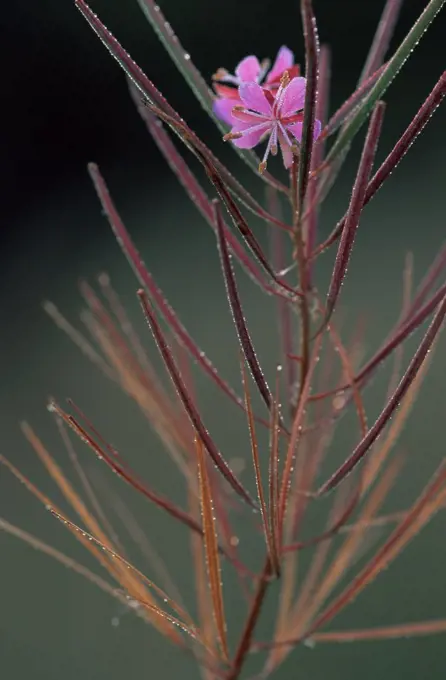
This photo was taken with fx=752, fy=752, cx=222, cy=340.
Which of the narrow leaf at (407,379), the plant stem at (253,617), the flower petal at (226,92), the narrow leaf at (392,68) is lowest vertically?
the plant stem at (253,617)

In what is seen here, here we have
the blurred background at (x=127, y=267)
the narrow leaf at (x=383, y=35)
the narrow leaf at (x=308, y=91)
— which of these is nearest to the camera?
the narrow leaf at (x=308, y=91)

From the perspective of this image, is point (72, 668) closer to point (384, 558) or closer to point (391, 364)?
point (391, 364)

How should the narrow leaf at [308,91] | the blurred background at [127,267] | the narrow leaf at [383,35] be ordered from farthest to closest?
the blurred background at [127,267], the narrow leaf at [383,35], the narrow leaf at [308,91]

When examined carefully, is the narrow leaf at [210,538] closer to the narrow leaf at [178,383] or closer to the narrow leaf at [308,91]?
the narrow leaf at [178,383]

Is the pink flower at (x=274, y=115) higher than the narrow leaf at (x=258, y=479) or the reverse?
higher

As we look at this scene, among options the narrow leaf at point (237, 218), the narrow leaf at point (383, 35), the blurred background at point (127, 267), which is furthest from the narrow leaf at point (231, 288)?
the blurred background at point (127, 267)

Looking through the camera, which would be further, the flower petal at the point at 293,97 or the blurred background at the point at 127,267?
the blurred background at the point at 127,267

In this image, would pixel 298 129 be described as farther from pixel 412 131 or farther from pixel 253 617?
pixel 253 617
